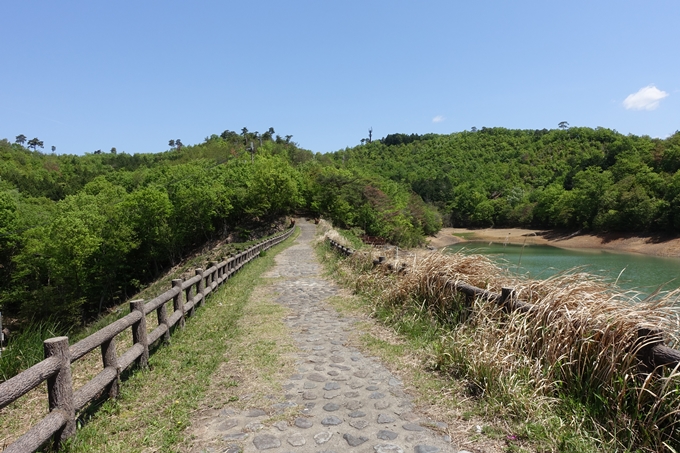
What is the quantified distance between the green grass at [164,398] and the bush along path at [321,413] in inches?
8.3

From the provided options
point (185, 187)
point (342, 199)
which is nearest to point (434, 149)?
point (342, 199)

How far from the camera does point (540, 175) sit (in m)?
105

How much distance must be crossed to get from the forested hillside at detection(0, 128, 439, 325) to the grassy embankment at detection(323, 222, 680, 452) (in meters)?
20.6

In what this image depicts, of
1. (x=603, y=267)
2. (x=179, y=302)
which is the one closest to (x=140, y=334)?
(x=179, y=302)

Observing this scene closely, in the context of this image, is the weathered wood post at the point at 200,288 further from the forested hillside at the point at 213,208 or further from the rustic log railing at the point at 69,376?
the forested hillside at the point at 213,208

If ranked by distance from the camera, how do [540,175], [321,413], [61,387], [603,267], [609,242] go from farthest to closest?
[540,175] → [609,242] → [603,267] → [321,413] → [61,387]

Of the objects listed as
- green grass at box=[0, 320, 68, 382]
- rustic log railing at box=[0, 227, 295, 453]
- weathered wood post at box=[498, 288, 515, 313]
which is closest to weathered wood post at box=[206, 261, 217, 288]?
rustic log railing at box=[0, 227, 295, 453]

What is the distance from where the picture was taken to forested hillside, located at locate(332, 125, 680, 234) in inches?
2109

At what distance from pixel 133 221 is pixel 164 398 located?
38.8 meters

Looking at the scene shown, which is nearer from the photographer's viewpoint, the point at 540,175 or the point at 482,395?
the point at 482,395

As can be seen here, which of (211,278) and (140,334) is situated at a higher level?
(140,334)

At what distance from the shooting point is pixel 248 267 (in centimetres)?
1631

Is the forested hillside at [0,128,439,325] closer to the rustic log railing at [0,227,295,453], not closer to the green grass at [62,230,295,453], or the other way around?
the green grass at [62,230,295,453]

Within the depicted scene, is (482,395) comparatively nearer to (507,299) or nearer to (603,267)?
(507,299)
